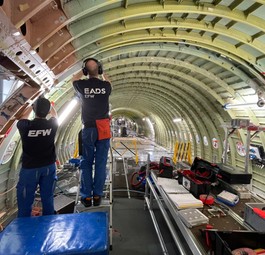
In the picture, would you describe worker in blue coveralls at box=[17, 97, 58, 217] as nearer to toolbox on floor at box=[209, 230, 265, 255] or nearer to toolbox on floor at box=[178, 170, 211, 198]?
toolbox on floor at box=[178, 170, 211, 198]

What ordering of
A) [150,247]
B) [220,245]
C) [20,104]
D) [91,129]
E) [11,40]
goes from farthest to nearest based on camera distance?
[150,247], [20,104], [91,129], [11,40], [220,245]

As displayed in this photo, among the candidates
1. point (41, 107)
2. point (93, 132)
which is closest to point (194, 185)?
point (93, 132)

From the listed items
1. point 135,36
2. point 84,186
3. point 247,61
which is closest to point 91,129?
point 84,186

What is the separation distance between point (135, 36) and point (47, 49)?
2693mm

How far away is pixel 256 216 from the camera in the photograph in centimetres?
243

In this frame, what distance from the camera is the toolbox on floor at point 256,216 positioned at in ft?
7.67

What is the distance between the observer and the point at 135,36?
18.7 feet

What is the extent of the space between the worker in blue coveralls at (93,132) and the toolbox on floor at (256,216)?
6.89ft

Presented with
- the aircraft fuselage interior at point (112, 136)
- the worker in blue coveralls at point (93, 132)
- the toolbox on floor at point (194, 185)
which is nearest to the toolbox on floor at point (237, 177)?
the aircraft fuselage interior at point (112, 136)

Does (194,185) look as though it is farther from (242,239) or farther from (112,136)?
(112,136)

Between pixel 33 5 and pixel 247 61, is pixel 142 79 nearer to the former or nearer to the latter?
pixel 247 61

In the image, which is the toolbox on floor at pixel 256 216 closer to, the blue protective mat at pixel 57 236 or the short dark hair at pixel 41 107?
the blue protective mat at pixel 57 236

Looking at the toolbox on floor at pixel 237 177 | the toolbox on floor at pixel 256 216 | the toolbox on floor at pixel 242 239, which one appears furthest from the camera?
the toolbox on floor at pixel 237 177

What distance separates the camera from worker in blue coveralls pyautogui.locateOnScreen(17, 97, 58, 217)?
3.21 metres
